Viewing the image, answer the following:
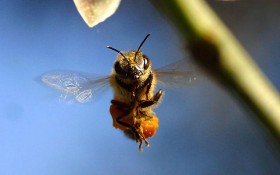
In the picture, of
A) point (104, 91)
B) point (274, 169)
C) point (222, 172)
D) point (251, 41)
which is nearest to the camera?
point (274, 169)

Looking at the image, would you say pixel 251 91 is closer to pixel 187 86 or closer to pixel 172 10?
pixel 172 10

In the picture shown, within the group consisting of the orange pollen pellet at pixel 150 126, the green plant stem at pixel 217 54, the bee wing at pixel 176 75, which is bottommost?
the green plant stem at pixel 217 54

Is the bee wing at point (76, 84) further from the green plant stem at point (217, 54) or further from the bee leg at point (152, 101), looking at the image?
the green plant stem at point (217, 54)

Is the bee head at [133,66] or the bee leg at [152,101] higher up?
the bee head at [133,66]

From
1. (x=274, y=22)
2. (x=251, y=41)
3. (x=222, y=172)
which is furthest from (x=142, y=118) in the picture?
(x=222, y=172)

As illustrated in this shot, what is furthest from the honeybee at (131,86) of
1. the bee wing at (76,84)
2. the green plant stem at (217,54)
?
the green plant stem at (217,54)

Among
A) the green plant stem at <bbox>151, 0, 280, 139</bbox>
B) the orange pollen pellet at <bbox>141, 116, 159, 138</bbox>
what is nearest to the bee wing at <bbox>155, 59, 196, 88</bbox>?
the orange pollen pellet at <bbox>141, 116, 159, 138</bbox>

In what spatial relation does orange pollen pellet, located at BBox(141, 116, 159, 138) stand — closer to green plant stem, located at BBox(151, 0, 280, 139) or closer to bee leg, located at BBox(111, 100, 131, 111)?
bee leg, located at BBox(111, 100, 131, 111)
